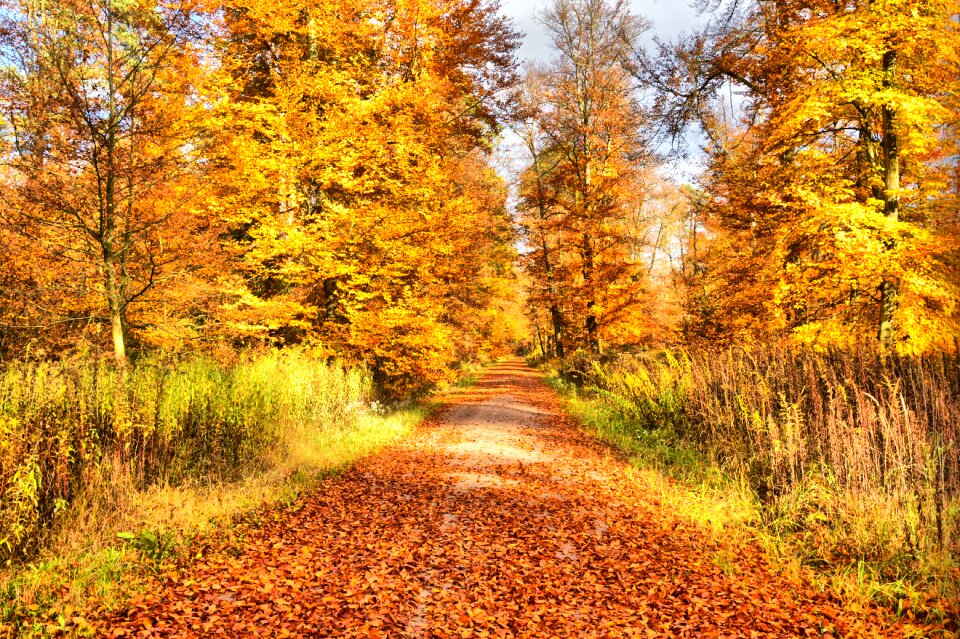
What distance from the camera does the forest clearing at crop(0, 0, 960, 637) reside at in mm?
4055

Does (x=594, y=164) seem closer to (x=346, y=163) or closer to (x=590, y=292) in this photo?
(x=590, y=292)

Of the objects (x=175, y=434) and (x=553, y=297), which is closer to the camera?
(x=175, y=434)

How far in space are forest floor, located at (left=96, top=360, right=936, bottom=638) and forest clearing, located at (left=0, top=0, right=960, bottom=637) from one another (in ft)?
0.12

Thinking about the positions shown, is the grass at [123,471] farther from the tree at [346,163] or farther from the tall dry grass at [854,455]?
the tall dry grass at [854,455]

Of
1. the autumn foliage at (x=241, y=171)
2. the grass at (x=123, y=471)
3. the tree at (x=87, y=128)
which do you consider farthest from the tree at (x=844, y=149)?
the tree at (x=87, y=128)

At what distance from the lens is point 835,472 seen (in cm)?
524

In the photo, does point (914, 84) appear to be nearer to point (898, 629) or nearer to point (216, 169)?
point (898, 629)

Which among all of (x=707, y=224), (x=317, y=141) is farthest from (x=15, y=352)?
(x=707, y=224)

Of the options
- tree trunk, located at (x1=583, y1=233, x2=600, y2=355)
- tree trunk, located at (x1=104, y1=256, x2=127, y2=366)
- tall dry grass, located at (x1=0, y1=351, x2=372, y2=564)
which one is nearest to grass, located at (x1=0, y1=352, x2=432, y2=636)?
tall dry grass, located at (x1=0, y1=351, x2=372, y2=564)

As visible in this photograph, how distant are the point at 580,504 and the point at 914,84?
989cm

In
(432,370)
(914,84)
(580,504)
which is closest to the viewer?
(580,504)

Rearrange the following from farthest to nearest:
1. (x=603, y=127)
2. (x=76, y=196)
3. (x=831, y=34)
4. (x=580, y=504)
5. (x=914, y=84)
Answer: (x=603, y=127) → (x=914, y=84) → (x=831, y=34) → (x=76, y=196) → (x=580, y=504)

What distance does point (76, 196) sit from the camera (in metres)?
6.90

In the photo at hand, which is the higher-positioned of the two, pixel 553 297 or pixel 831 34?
pixel 831 34
